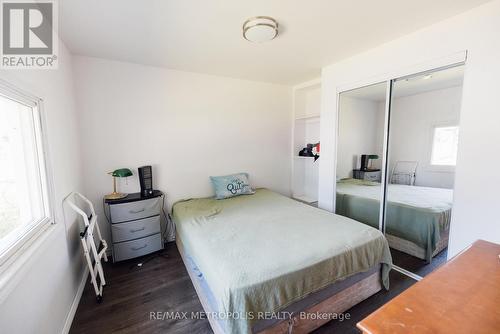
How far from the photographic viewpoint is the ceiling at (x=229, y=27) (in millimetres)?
1558

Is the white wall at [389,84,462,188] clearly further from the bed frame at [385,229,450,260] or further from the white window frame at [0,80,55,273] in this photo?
the white window frame at [0,80,55,273]

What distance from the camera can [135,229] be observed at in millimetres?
2428

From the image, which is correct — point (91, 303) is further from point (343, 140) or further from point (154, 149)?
point (343, 140)

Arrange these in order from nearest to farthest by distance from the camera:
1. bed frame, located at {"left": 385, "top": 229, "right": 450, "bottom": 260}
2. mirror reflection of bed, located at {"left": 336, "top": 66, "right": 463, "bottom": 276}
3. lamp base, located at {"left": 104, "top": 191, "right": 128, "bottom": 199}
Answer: mirror reflection of bed, located at {"left": 336, "top": 66, "right": 463, "bottom": 276} → bed frame, located at {"left": 385, "top": 229, "right": 450, "bottom": 260} → lamp base, located at {"left": 104, "top": 191, "right": 128, "bottom": 199}

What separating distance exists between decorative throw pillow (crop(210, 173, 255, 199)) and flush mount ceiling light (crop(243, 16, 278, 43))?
190 cm

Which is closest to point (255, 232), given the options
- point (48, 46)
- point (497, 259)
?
point (497, 259)

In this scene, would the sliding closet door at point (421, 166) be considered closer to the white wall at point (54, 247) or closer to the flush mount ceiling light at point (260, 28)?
the flush mount ceiling light at point (260, 28)

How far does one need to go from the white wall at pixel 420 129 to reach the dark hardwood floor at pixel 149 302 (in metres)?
1.11

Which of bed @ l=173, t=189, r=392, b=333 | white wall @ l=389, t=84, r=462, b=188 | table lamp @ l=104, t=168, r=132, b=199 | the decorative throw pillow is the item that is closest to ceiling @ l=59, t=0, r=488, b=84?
white wall @ l=389, t=84, r=462, b=188

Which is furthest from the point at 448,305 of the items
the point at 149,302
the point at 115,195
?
the point at 115,195

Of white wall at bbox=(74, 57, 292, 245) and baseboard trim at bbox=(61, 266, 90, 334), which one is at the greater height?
white wall at bbox=(74, 57, 292, 245)

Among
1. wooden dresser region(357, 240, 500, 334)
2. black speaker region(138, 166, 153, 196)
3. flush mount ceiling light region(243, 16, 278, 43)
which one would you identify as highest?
flush mount ceiling light region(243, 16, 278, 43)

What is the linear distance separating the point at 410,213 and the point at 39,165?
354cm

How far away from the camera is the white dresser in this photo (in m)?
2.33
